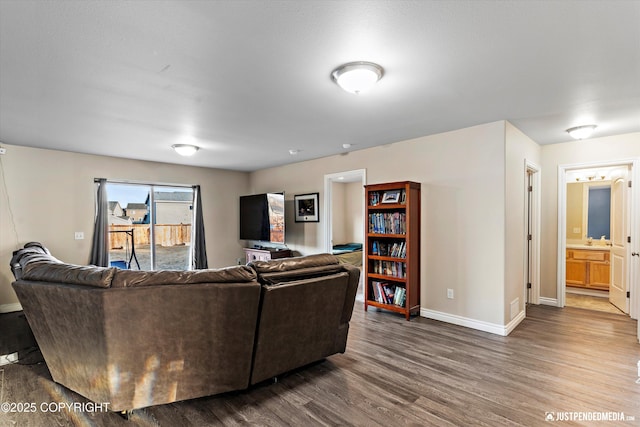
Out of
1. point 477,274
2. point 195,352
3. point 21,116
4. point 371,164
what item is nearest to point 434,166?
point 371,164

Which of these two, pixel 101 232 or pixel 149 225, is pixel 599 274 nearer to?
pixel 149 225

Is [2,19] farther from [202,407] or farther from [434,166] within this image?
[434,166]

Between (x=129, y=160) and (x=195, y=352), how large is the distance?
469 cm

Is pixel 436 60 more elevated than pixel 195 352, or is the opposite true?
pixel 436 60

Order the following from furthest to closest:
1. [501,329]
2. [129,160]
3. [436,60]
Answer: [129,160] < [501,329] < [436,60]

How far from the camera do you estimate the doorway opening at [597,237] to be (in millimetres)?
4213

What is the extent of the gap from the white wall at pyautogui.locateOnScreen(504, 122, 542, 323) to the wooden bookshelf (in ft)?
3.42

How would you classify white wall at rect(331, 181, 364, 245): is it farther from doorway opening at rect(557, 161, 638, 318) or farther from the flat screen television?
doorway opening at rect(557, 161, 638, 318)

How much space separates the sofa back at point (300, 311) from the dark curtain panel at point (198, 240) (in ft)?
14.3

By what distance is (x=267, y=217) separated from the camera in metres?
6.09

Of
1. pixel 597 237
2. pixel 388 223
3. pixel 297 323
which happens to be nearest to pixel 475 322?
pixel 388 223

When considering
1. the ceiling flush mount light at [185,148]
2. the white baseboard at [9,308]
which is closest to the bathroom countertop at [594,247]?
the ceiling flush mount light at [185,148]

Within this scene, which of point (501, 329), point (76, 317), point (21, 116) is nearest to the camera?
point (76, 317)

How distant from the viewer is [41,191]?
4.70 m
